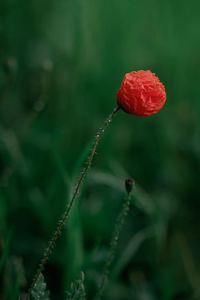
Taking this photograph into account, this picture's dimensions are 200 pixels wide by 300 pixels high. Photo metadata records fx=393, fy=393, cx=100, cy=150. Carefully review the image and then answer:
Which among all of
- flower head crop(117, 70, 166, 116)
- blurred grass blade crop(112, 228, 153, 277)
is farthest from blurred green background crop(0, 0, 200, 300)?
flower head crop(117, 70, 166, 116)

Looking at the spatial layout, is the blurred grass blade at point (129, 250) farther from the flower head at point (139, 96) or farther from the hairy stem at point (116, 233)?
the flower head at point (139, 96)

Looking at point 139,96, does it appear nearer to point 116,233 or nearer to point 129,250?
point 116,233

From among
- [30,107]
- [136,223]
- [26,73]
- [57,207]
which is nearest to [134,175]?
[136,223]

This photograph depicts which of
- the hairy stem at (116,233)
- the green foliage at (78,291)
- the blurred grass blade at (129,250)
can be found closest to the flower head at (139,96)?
the hairy stem at (116,233)

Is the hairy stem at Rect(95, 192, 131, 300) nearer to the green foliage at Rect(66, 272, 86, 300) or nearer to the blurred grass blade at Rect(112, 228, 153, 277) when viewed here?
the green foliage at Rect(66, 272, 86, 300)

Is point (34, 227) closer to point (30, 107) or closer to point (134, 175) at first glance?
point (134, 175)
